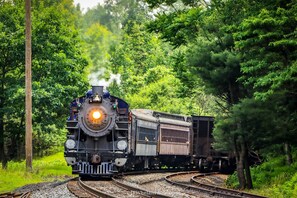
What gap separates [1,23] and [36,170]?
8923 millimetres

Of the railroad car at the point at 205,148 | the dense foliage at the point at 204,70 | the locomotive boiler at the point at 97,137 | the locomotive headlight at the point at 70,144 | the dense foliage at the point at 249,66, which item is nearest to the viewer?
the dense foliage at the point at 249,66

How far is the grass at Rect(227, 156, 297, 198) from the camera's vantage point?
19.9 m

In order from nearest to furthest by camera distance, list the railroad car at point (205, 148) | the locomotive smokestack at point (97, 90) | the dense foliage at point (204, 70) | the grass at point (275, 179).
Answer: the grass at point (275, 179)
the dense foliage at point (204, 70)
the locomotive smokestack at point (97, 90)
the railroad car at point (205, 148)

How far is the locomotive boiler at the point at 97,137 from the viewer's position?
26.9m

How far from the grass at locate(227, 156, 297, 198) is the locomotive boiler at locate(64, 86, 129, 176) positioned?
16.9 feet

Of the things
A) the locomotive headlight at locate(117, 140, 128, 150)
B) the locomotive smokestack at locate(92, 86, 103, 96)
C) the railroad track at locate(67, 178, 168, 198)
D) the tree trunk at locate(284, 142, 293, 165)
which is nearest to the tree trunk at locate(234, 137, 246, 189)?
the tree trunk at locate(284, 142, 293, 165)

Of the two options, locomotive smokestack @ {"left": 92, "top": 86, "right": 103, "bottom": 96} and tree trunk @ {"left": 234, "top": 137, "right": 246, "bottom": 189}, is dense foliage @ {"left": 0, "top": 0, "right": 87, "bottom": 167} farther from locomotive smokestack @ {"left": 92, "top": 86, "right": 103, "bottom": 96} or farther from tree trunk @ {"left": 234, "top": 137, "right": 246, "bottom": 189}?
tree trunk @ {"left": 234, "top": 137, "right": 246, "bottom": 189}

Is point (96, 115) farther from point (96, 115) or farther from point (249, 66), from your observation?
point (249, 66)

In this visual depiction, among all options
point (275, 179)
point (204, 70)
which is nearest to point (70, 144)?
point (204, 70)

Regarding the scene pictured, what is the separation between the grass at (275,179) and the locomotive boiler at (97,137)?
5.14 meters

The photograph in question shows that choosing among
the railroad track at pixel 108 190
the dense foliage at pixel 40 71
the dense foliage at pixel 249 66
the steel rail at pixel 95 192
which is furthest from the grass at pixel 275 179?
the dense foliage at pixel 40 71

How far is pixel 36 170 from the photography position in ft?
105

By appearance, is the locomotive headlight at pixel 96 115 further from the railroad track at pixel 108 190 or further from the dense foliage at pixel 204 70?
the dense foliage at pixel 204 70

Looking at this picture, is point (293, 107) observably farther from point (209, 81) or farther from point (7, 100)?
point (7, 100)
